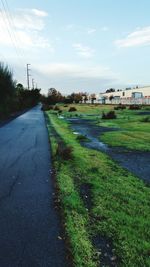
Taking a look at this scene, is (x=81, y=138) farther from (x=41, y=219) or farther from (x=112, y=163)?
(x=41, y=219)

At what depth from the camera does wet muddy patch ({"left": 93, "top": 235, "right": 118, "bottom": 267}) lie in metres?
4.19

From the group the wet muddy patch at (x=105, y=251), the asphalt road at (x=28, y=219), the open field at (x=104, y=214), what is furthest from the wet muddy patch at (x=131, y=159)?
the wet muddy patch at (x=105, y=251)

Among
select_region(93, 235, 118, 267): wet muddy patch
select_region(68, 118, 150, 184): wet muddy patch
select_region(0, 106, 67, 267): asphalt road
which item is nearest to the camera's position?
select_region(93, 235, 118, 267): wet muddy patch

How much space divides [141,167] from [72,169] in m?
2.14

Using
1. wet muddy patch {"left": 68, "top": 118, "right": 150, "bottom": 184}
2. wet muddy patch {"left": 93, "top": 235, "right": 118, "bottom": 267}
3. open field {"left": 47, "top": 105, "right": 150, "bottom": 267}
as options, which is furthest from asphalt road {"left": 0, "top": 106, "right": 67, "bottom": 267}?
wet muddy patch {"left": 68, "top": 118, "right": 150, "bottom": 184}

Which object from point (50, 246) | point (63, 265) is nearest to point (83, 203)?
point (50, 246)

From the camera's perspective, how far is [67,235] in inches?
195

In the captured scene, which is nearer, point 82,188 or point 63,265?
point 63,265

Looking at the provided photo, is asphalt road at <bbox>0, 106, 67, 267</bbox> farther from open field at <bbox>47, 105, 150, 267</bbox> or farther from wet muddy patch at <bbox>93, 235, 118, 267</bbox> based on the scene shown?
wet muddy patch at <bbox>93, 235, 118, 267</bbox>

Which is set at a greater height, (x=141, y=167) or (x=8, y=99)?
(x=8, y=99)

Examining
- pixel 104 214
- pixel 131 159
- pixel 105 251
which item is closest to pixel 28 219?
pixel 104 214

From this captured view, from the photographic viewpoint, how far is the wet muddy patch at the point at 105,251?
165 inches

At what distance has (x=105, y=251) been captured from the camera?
4.48 meters

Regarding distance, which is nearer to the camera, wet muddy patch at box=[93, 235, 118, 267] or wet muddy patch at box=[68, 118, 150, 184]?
wet muddy patch at box=[93, 235, 118, 267]
